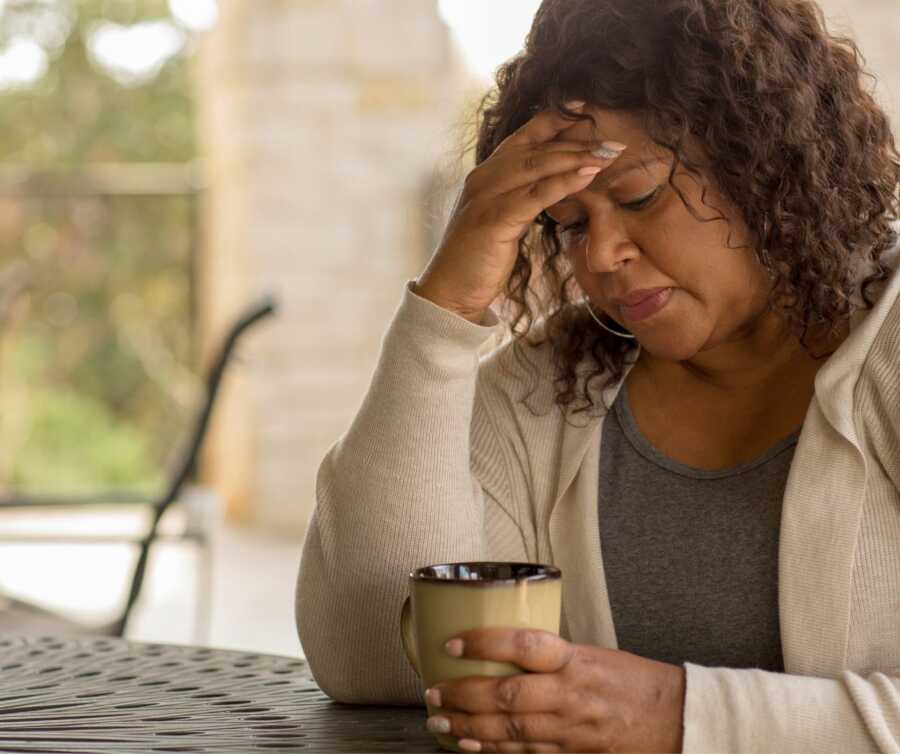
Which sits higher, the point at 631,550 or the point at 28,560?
the point at 631,550

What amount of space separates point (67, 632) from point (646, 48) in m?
1.33

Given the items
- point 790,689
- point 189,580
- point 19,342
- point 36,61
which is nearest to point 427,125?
point 189,580

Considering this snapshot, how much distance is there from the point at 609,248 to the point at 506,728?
1.45 ft

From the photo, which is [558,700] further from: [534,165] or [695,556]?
[534,165]

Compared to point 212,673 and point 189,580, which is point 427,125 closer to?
point 189,580

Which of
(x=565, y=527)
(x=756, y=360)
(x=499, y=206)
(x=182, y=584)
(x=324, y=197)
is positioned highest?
(x=324, y=197)

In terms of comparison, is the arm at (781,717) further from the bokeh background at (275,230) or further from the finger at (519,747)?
the bokeh background at (275,230)

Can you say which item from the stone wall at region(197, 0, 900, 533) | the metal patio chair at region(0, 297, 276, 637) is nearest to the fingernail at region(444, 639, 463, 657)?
the metal patio chair at region(0, 297, 276, 637)

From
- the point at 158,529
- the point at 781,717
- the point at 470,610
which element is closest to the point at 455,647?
the point at 470,610

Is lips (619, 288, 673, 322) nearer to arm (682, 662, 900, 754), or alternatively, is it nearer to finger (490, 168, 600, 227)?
finger (490, 168, 600, 227)

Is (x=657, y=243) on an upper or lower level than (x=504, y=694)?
upper

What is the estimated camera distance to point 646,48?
1137 mm

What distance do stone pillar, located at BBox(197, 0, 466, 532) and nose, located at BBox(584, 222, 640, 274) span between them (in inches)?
157

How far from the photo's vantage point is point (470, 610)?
2.79 feet
